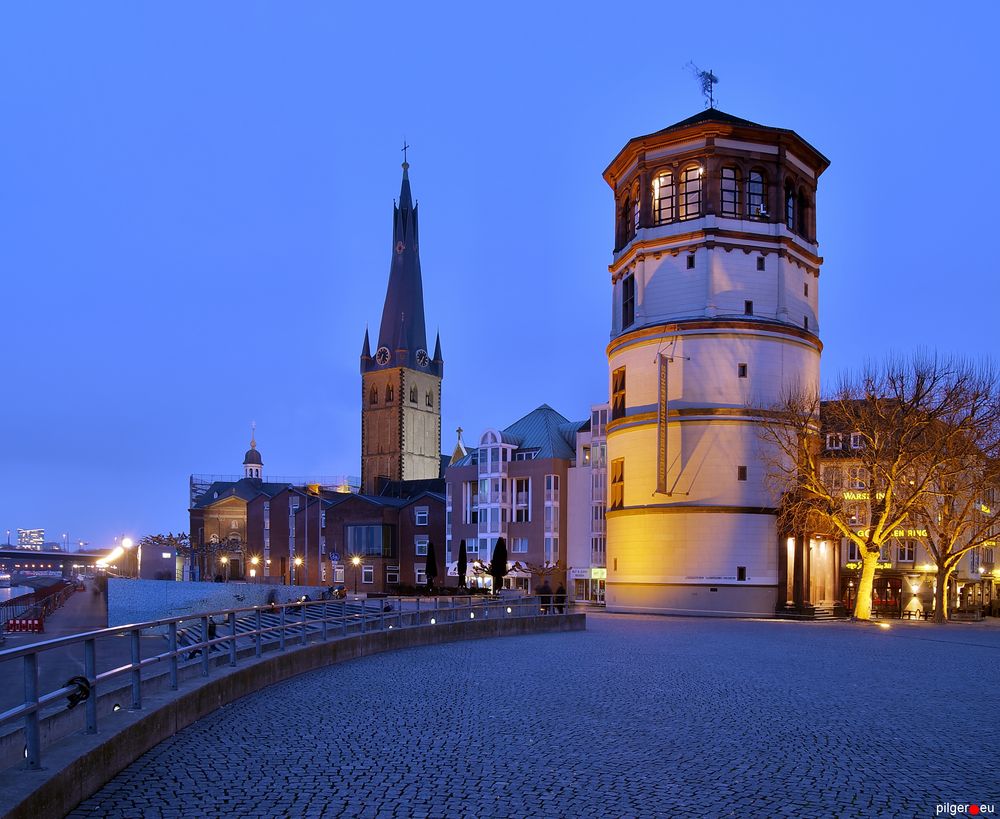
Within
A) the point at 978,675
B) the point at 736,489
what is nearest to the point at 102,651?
the point at 736,489

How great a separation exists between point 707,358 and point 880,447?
951 centimetres

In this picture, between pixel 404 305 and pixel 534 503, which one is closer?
pixel 534 503

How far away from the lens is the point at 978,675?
69.3ft


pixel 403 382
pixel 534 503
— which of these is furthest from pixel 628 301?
pixel 403 382

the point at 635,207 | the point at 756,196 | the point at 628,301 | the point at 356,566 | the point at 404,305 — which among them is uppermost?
the point at 404,305

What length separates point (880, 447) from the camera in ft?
140

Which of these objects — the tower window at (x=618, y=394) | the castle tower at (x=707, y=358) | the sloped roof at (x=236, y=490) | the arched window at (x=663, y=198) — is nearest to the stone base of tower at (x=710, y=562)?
the castle tower at (x=707, y=358)

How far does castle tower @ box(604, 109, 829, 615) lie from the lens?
48.7 m

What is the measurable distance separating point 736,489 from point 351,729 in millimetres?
38443

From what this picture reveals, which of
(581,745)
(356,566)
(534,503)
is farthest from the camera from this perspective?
(356,566)

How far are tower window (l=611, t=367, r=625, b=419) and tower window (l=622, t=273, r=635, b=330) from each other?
8.46 feet

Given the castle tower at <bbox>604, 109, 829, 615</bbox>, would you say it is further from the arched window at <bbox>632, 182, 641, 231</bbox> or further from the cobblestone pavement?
the cobblestone pavement

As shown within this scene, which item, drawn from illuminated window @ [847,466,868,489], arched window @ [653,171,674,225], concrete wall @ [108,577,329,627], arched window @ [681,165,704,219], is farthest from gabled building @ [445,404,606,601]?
arched window @ [681,165,704,219]

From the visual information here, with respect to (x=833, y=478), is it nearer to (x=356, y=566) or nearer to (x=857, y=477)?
(x=857, y=477)
